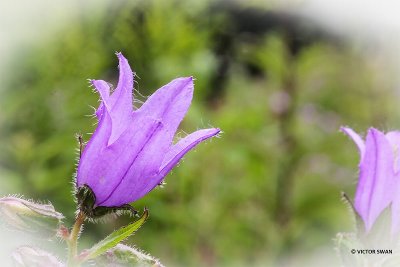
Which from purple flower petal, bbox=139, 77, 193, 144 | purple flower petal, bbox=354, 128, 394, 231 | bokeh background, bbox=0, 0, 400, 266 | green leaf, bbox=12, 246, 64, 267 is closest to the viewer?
green leaf, bbox=12, 246, 64, 267

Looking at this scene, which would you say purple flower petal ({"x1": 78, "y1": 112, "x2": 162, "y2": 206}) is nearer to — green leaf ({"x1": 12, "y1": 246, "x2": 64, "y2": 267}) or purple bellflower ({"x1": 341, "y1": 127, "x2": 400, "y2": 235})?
green leaf ({"x1": 12, "y1": 246, "x2": 64, "y2": 267})

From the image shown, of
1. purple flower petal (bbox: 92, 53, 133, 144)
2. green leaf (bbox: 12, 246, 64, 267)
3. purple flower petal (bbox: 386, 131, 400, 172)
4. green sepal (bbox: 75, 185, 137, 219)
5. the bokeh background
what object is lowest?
green leaf (bbox: 12, 246, 64, 267)

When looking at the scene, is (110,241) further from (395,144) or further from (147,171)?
(395,144)

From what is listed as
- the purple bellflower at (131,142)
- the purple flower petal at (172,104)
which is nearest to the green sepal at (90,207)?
the purple bellflower at (131,142)

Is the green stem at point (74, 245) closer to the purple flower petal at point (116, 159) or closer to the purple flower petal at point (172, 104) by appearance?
the purple flower petal at point (116, 159)

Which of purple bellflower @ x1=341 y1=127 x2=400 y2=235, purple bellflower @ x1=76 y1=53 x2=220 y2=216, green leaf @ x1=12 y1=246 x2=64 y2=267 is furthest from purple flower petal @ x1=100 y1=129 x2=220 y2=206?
purple bellflower @ x1=341 y1=127 x2=400 y2=235
